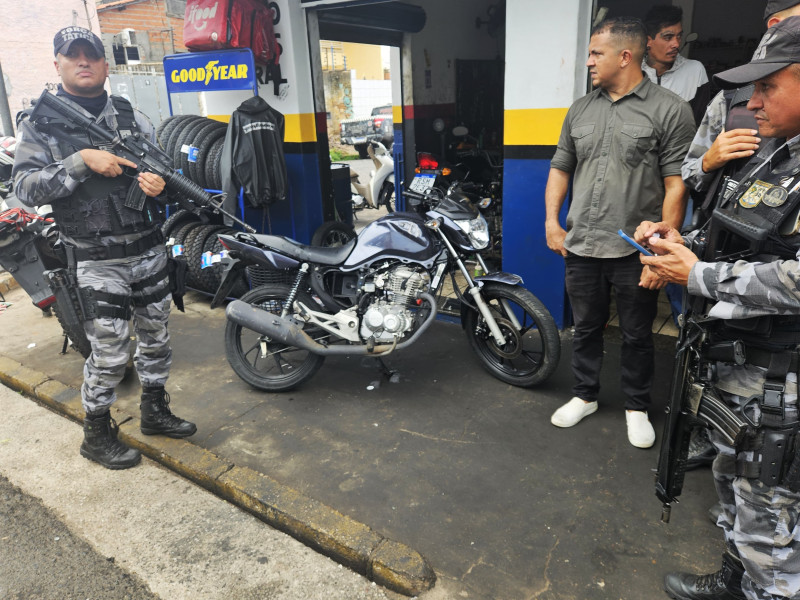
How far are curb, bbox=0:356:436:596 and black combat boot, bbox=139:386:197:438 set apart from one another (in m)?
0.05

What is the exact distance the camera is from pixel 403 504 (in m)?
2.74

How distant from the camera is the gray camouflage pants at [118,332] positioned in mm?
3078

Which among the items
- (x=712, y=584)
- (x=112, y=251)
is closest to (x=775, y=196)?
(x=712, y=584)

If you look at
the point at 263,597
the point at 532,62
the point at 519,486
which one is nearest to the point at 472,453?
the point at 519,486

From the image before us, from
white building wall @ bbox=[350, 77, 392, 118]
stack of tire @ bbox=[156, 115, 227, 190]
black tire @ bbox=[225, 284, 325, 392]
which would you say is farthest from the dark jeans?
white building wall @ bbox=[350, 77, 392, 118]

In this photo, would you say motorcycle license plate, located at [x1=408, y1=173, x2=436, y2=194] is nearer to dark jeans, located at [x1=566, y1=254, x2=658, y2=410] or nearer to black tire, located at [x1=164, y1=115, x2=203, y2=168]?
dark jeans, located at [x1=566, y1=254, x2=658, y2=410]

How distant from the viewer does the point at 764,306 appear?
1670mm

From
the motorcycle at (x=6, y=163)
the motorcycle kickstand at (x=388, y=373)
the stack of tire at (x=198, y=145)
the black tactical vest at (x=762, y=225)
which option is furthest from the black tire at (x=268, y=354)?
the motorcycle at (x=6, y=163)

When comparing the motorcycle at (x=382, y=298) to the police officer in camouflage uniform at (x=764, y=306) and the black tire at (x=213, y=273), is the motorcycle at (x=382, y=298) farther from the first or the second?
the police officer in camouflage uniform at (x=764, y=306)

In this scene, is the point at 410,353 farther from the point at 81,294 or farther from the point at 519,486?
the point at 81,294

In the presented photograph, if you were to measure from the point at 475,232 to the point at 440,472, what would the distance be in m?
1.55

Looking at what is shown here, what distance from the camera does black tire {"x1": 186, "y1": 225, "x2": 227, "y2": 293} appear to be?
211 inches

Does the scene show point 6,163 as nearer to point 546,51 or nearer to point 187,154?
point 187,154

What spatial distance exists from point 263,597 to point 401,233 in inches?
86.0
